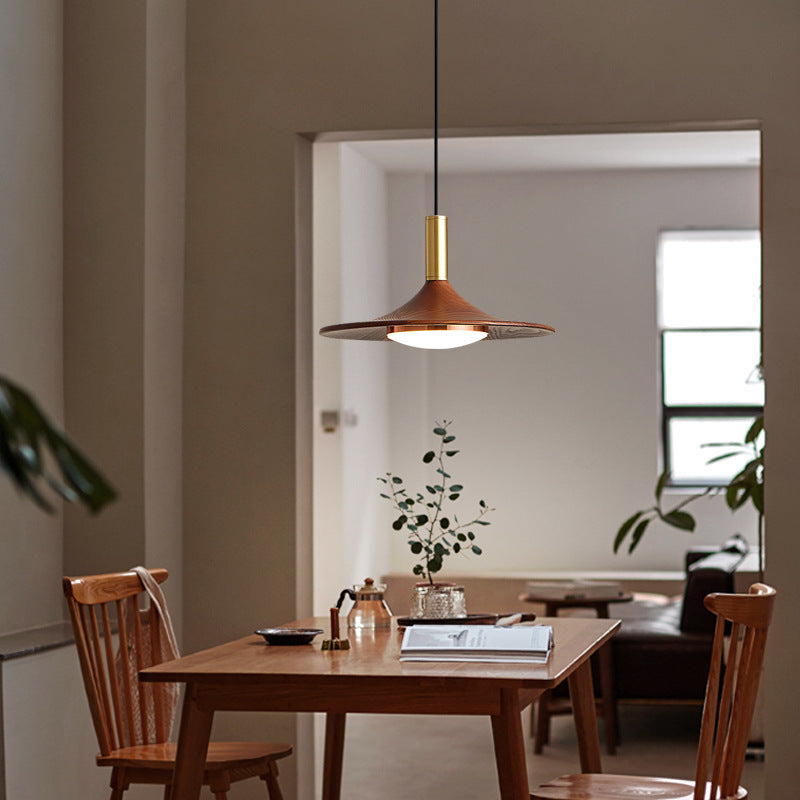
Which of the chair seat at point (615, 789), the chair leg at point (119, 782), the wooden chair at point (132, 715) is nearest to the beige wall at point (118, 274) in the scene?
the wooden chair at point (132, 715)

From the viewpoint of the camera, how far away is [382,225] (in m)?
8.39

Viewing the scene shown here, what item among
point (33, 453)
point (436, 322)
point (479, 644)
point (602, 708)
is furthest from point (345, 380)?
point (33, 453)

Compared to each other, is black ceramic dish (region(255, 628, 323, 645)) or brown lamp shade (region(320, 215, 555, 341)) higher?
brown lamp shade (region(320, 215, 555, 341))

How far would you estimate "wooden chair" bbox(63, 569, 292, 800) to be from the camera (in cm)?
311

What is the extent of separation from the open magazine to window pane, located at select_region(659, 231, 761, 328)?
5719 mm

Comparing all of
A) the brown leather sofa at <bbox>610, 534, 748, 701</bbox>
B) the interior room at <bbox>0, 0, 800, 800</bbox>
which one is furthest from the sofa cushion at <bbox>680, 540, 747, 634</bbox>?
the interior room at <bbox>0, 0, 800, 800</bbox>

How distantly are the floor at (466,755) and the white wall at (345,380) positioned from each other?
0.98m

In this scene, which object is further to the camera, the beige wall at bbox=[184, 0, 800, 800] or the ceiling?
the ceiling

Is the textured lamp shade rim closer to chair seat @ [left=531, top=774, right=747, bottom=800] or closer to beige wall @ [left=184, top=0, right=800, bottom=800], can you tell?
chair seat @ [left=531, top=774, right=747, bottom=800]

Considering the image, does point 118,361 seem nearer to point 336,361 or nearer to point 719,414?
point 336,361

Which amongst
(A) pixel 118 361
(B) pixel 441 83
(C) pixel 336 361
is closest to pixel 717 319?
(C) pixel 336 361

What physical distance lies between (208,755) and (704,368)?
5854mm

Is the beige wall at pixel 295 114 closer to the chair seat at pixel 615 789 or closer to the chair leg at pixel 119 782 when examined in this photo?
the chair leg at pixel 119 782

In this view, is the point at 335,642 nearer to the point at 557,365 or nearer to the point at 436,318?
the point at 436,318
